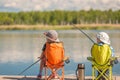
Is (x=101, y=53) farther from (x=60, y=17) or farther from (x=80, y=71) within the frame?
(x=60, y=17)

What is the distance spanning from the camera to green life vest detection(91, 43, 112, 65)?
285 inches

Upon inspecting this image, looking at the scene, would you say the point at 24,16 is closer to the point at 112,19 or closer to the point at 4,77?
the point at 112,19

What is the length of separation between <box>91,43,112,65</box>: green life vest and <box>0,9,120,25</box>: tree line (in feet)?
235

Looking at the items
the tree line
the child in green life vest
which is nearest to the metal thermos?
the child in green life vest

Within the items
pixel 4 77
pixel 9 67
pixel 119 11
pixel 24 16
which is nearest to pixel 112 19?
pixel 119 11

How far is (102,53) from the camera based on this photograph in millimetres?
7223

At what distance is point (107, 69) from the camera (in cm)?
743

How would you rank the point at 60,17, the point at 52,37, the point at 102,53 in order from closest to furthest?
the point at 102,53 < the point at 52,37 < the point at 60,17

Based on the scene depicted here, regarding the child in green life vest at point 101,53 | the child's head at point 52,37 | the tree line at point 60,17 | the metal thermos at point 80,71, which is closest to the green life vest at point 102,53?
the child in green life vest at point 101,53

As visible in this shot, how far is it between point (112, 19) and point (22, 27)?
58.3ft

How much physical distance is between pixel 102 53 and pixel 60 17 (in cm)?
7579

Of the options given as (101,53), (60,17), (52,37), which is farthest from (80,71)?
(60,17)

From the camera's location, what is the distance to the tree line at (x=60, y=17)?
3179 inches

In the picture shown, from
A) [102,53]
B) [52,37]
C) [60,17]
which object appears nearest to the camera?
[102,53]
